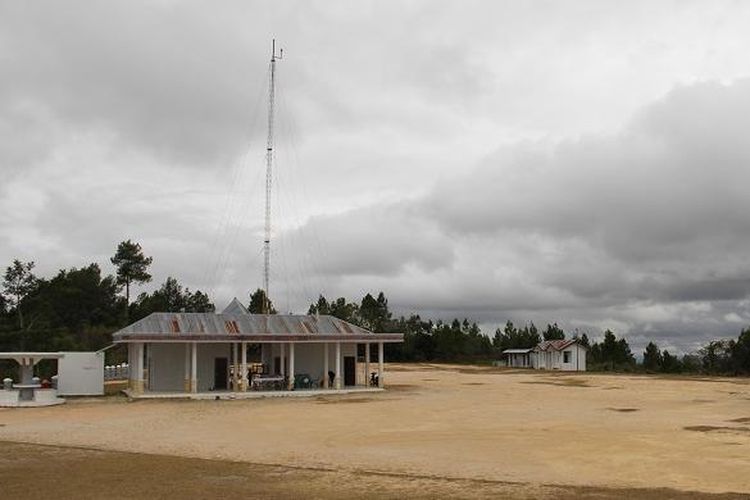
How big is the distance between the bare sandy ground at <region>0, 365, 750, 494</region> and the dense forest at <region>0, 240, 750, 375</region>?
36.0 meters

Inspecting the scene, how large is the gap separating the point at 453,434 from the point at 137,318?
75263 mm

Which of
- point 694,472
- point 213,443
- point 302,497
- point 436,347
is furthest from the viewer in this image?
point 436,347

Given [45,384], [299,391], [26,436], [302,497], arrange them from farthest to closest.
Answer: [299,391], [45,384], [26,436], [302,497]

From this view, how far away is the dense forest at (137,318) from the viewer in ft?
234

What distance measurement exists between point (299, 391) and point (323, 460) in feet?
72.1

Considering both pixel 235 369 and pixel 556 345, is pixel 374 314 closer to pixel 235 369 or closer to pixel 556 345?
pixel 556 345

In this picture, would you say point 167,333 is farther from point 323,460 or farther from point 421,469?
point 421,469

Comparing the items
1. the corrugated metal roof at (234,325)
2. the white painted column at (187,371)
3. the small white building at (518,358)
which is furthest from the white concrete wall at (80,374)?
the small white building at (518,358)

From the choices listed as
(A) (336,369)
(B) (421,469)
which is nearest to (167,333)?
(A) (336,369)

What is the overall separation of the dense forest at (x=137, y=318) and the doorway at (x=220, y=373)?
3336 centimetres

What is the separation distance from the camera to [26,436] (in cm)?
2227

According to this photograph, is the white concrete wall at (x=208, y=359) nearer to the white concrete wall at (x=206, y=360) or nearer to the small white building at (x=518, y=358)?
the white concrete wall at (x=206, y=360)

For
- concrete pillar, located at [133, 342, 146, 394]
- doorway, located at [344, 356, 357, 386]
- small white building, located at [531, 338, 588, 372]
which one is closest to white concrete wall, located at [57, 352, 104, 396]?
concrete pillar, located at [133, 342, 146, 394]

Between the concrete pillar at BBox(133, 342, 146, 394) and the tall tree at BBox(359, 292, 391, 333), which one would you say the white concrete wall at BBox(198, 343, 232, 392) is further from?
the tall tree at BBox(359, 292, 391, 333)
